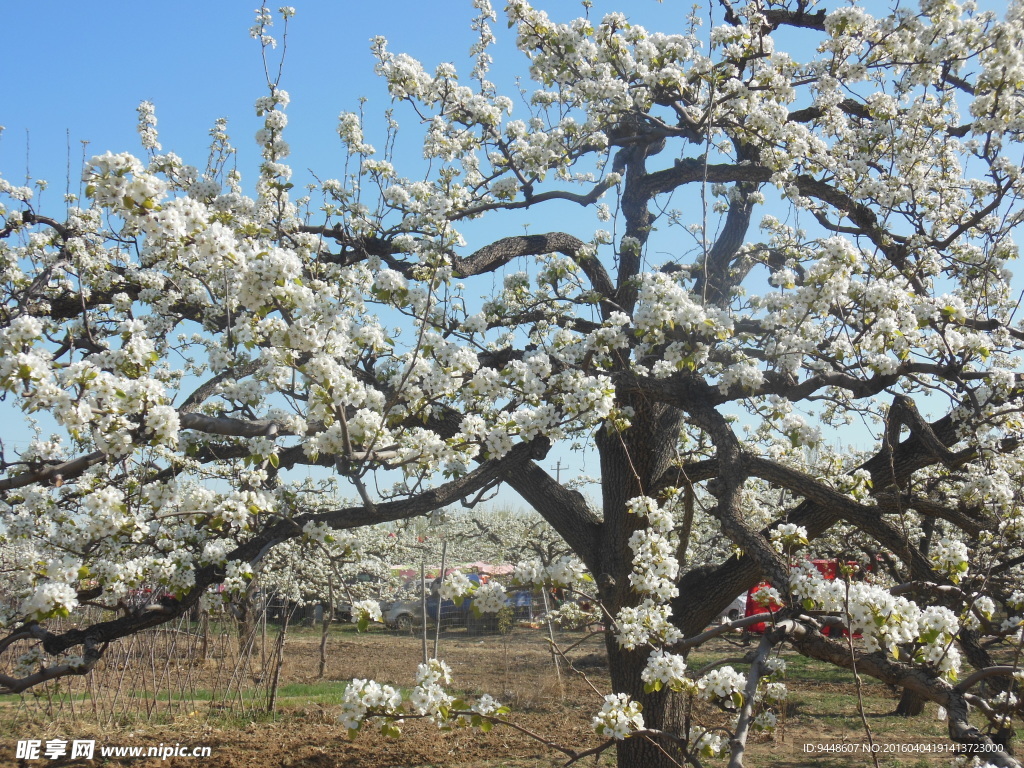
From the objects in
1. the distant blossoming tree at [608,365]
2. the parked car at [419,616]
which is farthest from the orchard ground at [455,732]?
the parked car at [419,616]

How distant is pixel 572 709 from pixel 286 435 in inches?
277

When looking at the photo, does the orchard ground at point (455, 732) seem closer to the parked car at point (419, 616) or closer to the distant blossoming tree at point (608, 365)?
the distant blossoming tree at point (608, 365)

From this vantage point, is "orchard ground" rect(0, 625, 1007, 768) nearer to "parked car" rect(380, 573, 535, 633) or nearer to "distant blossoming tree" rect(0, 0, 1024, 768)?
"distant blossoming tree" rect(0, 0, 1024, 768)

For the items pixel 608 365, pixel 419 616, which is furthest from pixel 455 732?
pixel 419 616

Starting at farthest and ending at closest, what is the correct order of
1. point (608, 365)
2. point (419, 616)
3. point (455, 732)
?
point (419, 616) < point (455, 732) < point (608, 365)

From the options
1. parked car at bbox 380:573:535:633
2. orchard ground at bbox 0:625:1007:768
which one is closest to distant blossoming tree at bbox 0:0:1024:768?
orchard ground at bbox 0:625:1007:768

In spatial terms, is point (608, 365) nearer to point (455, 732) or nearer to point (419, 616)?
point (455, 732)

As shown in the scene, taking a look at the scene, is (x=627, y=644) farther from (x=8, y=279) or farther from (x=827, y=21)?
(x=8, y=279)

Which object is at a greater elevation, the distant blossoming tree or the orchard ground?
the distant blossoming tree

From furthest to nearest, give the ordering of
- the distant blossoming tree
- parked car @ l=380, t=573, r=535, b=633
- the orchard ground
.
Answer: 1. parked car @ l=380, t=573, r=535, b=633
2. the orchard ground
3. the distant blossoming tree

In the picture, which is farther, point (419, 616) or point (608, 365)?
point (419, 616)

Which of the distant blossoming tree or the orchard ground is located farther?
the orchard ground

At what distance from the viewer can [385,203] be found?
18.9 feet

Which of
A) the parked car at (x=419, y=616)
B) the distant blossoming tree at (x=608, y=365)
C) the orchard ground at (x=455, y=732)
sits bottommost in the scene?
the parked car at (x=419, y=616)
